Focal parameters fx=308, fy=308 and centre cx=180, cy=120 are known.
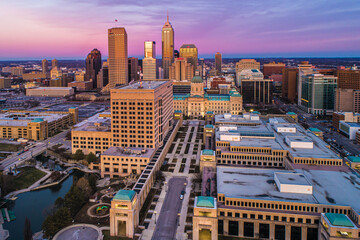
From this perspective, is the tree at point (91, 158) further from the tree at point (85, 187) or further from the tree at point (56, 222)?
the tree at point (56, 222)

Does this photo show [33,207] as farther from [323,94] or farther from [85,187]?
[323,94]

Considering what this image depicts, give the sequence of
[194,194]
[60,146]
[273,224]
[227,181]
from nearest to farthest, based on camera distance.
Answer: [273,224] < [227,181] < [194,194] < [60,146]

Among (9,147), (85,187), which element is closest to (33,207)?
(85,187)

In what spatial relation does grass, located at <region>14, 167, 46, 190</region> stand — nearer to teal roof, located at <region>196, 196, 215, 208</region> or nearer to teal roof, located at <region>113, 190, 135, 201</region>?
teal roof, located at <region>113, 190, 135, 201</region>

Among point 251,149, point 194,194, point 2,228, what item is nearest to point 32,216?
point 2,228

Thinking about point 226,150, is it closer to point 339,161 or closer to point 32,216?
point 339,161
